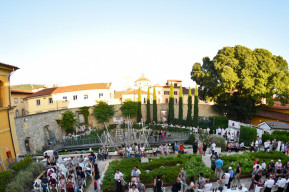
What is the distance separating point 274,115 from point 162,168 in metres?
25.3

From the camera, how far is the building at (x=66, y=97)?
35375 millimetres

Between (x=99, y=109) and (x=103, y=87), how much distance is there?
8.23 m

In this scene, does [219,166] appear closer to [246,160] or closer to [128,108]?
[246,160]

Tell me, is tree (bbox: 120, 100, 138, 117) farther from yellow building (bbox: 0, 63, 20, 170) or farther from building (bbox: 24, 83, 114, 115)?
yellow building (bbox: 0, 63, 20, 170)

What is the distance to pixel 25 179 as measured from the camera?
10.1 meters

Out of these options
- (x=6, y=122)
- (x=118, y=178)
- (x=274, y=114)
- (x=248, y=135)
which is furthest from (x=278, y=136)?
(x=6, y=122)

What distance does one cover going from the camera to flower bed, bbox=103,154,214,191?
10797mm

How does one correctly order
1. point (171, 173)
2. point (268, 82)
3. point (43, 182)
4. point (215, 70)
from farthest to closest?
point (215, 70)
point (268, 82)
point (171, 173)
point (43, 182)

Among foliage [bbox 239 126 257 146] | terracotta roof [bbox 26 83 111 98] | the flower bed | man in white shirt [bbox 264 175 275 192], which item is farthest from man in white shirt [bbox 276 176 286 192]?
terracotta roof [bbox 26 83 111 98]

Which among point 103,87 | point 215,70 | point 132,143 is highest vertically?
point 215,70

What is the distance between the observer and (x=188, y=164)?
12.3 metres

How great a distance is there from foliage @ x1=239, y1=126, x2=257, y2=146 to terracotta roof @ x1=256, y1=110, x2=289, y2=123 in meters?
10.3

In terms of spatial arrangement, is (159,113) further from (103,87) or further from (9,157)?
(9,157)

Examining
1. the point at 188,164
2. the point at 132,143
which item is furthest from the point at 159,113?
the point at 188,164
